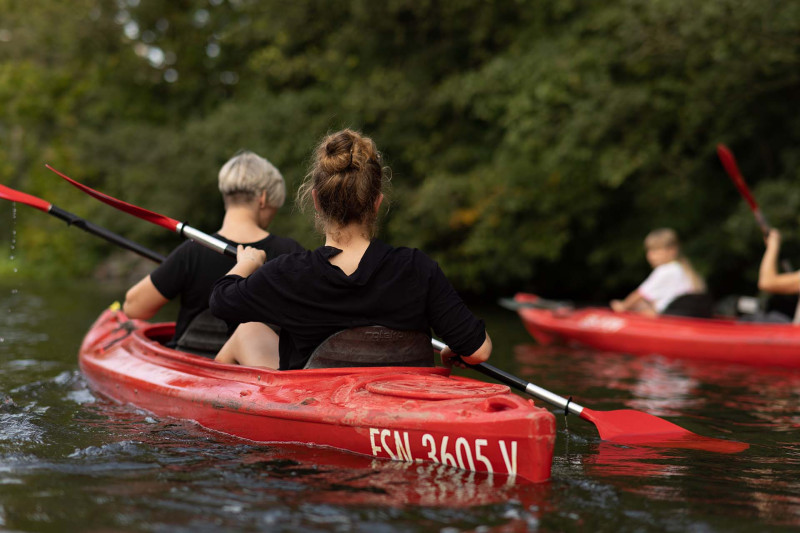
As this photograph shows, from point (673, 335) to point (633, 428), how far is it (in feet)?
15.7

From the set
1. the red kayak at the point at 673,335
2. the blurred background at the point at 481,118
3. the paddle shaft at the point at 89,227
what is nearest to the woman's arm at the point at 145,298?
the paddle shaft at the point at 89,227

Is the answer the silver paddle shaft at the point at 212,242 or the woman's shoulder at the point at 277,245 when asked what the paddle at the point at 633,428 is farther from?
the silver paddle shaft at the point at 212,242

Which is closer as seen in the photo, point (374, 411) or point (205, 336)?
point (374, 411)

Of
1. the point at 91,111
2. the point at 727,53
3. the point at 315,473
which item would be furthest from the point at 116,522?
the point at 91,111

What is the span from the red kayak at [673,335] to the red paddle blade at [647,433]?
4.08m

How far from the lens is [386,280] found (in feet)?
11.7

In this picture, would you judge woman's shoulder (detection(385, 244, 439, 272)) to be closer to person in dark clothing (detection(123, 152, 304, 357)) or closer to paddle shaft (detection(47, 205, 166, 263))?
person in dark clothing (detection(123, 152, 304, 357))

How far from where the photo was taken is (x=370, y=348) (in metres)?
3.75

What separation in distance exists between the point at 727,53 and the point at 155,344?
9.88m

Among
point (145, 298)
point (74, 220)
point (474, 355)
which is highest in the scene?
point (74, 220)

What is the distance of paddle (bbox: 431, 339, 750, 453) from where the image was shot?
4305 millimetres

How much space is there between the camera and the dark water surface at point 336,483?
286 centimetres

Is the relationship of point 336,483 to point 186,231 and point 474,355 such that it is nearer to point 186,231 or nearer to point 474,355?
point 474,355

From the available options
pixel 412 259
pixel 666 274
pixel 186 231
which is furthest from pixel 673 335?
pixel 412 259
